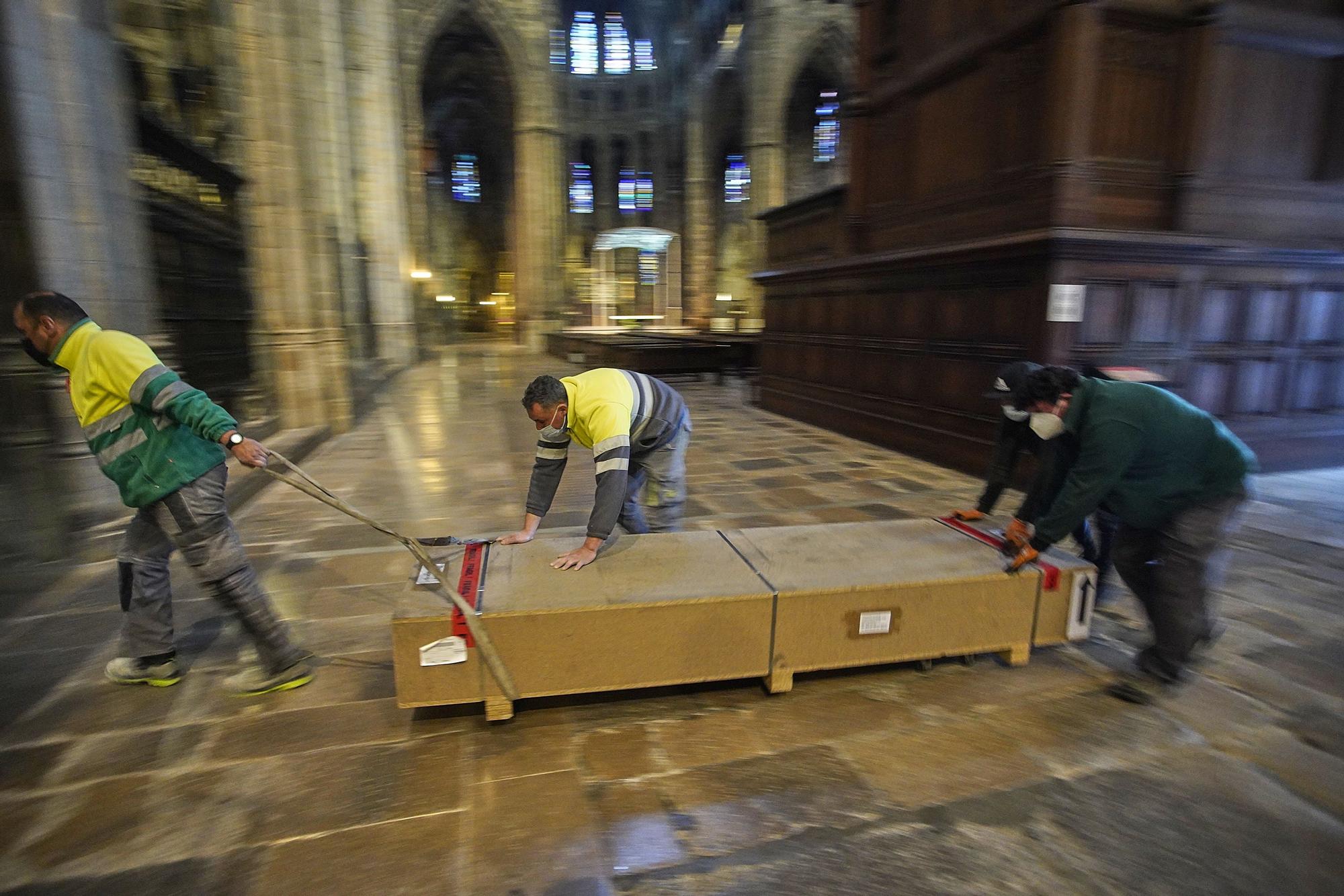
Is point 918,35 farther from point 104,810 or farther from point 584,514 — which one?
point 104,810

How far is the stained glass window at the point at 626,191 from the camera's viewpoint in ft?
128

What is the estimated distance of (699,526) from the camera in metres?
5.19

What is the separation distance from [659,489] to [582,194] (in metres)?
38.3

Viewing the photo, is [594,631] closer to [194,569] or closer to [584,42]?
[194,569]

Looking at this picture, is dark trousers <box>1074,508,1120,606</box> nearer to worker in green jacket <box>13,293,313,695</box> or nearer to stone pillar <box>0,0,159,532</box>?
worker in green jacket <box>13,293,313,695</box>

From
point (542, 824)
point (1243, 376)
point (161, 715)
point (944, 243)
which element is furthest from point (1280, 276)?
point (161, 715)

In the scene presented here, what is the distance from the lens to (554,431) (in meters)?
3.31

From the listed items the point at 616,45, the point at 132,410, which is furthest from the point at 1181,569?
the point at 616,45

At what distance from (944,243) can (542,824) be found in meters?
6.91

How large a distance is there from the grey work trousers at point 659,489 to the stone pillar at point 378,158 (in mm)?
15355

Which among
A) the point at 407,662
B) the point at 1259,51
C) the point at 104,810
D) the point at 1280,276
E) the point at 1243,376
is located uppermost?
the point at 1259,51

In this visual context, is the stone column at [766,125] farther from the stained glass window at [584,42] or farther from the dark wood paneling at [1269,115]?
the dark wood paneling at [1269,115]

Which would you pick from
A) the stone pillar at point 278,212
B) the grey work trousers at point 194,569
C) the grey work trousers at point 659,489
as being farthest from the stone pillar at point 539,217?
the grey work trousers at point 194,569

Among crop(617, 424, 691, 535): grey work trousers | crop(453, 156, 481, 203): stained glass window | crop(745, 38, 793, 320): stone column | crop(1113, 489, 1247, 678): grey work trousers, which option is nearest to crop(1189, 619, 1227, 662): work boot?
crop(1113, 489, 1247, 678): grey work trousers
